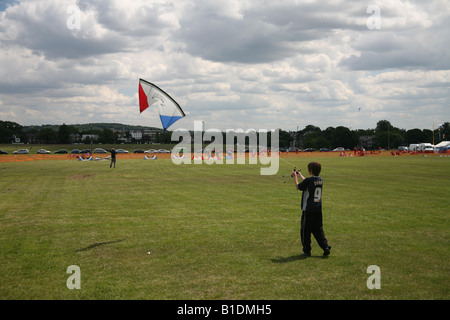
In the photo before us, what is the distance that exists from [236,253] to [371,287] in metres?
3.41

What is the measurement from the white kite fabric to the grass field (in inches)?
146

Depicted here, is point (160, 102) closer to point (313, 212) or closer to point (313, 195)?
point (313, 195)

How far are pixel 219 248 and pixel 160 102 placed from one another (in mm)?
5114

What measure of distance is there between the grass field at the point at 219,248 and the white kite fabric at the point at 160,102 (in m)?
3.70

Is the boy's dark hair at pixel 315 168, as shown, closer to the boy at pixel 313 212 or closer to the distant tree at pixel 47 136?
the boy at pixel 313 212

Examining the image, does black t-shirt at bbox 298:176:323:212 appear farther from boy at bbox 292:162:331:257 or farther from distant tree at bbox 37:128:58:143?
distant tree at bbox 37:128:58:143

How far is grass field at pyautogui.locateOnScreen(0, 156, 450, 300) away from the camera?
7109 millimetres
